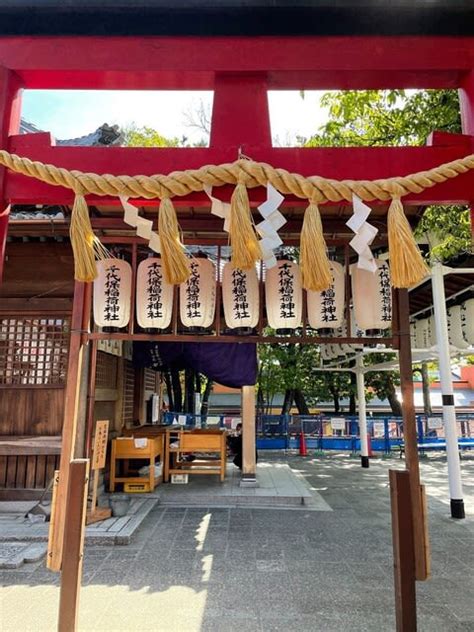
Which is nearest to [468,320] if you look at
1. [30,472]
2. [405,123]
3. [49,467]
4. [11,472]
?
[405,123]

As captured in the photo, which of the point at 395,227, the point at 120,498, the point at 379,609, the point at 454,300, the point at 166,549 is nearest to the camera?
the point at 395,227

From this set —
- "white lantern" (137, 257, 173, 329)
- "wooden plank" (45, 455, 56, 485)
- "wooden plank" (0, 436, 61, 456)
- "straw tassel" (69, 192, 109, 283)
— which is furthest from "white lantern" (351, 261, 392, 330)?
"wooden plank" (45, 455, 56, 485)

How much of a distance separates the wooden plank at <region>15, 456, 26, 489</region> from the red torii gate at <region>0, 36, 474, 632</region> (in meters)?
5.20

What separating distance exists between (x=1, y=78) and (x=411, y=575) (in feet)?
13.8

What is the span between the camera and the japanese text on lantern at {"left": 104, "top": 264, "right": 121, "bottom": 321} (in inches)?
150

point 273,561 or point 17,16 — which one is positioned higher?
point 17,16

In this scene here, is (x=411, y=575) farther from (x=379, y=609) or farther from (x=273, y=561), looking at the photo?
(x=273, y=561)

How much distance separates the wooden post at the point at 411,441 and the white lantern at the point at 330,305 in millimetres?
503

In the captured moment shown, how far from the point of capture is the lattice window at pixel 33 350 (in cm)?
689

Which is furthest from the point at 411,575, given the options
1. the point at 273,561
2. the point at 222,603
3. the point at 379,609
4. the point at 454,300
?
the point at 454,300

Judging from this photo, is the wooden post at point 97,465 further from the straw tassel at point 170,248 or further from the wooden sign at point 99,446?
the straw tassel at point 170,248

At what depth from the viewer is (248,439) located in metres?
8.81

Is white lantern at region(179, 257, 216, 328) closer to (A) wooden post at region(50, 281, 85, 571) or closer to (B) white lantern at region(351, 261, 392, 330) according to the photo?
(A) wooden post at region(50, 281, 85, 571)

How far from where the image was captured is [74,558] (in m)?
2.72
